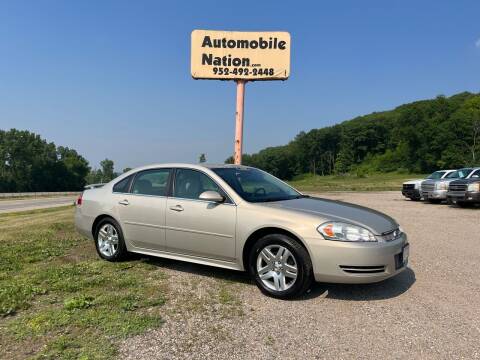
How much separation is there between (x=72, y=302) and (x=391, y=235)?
354 cm

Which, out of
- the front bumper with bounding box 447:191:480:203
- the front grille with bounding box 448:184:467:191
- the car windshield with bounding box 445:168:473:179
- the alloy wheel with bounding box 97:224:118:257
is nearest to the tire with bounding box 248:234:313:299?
the alloy wheel with bounding box 97:224:118:257

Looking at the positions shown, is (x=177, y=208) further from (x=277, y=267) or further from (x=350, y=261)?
(x=350, y=261)

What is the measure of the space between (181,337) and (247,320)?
70 centimetres

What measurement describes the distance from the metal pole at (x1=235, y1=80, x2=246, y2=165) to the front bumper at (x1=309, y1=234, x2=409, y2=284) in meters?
10.4

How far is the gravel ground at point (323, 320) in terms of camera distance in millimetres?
3297

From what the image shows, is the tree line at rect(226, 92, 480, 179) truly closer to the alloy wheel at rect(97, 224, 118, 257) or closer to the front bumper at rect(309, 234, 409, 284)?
the alloy wheel at rect(97, 224, 118, 257)

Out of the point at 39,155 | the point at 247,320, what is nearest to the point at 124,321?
the point at 247,320

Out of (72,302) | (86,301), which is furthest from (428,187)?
(72,302)

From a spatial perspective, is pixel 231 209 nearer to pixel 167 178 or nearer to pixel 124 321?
pixel 167 178

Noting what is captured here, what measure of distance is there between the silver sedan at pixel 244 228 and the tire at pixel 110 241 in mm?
15

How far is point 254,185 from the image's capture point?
18.2 feet

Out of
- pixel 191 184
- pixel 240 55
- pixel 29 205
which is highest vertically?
pixel 240 55

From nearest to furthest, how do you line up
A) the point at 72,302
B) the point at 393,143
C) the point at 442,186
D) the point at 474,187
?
the point at 72,302
the point at 474,187
the point at 442,186
the point at 393,143

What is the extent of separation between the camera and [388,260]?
173 inches
